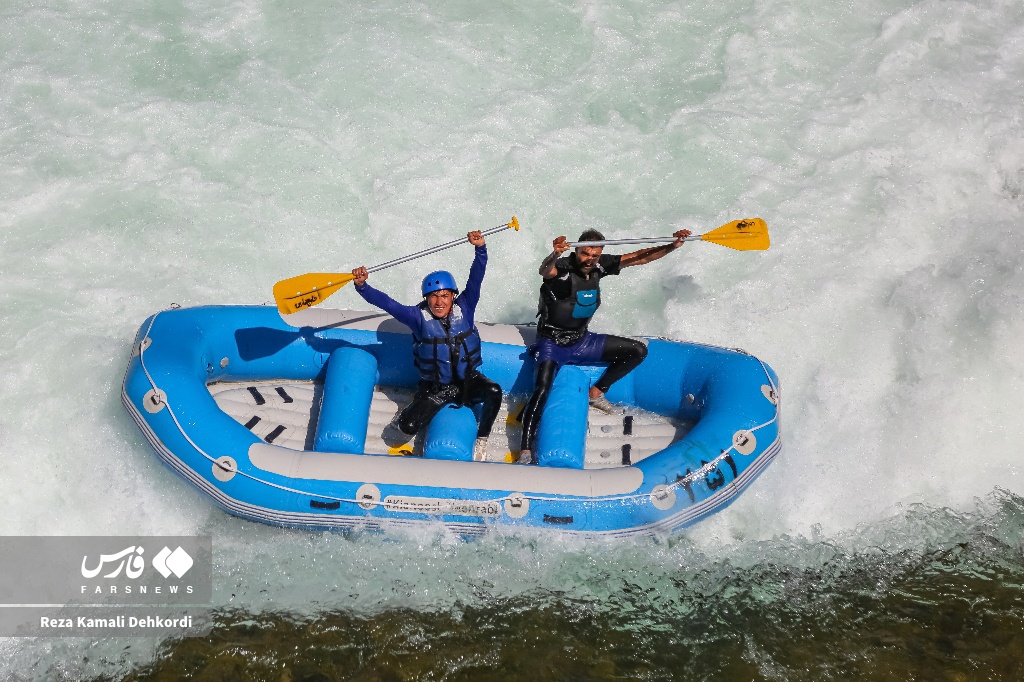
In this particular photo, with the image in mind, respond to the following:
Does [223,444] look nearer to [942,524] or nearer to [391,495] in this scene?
[391,495]

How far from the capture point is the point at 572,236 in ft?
27.4

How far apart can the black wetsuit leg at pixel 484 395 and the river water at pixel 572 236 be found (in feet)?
2.51

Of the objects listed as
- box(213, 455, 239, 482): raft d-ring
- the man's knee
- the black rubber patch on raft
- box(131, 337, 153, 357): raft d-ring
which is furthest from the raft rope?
the man's knee

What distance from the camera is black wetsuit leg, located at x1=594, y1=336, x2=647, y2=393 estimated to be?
627 centimetres

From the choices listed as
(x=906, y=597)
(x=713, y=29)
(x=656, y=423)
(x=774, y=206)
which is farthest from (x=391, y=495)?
(x=713, y=29)

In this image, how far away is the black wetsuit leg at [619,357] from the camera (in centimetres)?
627

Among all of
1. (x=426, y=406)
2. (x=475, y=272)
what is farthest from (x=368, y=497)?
(x=475, y=272)

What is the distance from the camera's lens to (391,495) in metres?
5.54

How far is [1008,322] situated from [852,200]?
173cm

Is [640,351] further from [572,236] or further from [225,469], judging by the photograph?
[225,469]

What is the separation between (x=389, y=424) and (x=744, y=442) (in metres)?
2.22

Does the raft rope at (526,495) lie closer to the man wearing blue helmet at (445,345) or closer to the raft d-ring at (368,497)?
the raft d-ring at (368,497)

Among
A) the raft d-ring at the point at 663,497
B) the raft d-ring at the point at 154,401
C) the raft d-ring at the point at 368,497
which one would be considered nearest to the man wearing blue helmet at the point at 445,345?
the raft d-ring at the point at 368,497

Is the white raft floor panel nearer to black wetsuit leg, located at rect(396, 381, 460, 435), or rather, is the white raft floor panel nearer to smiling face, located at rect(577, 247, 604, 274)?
→ black wetsuit leg, located at rect(396, 381, 460, 435)
